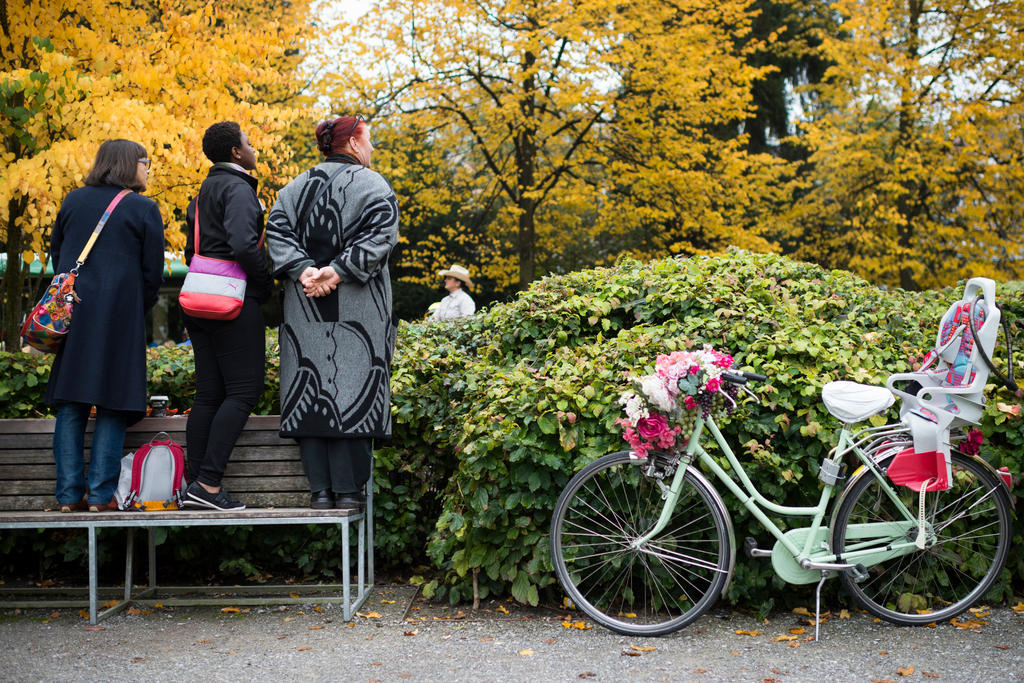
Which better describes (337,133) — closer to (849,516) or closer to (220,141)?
(220,141)

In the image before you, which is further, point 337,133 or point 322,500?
point 337,133

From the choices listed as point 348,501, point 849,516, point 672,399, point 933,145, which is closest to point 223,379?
point 348,501

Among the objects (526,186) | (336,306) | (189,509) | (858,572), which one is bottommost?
(858,572)

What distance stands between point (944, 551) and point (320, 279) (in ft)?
9.84

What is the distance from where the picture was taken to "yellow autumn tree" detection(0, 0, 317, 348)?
5270mm

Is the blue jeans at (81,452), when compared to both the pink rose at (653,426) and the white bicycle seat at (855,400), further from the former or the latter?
the white bicycle seat at (855,400)

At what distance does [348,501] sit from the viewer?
406 cm

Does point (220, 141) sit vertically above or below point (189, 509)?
above

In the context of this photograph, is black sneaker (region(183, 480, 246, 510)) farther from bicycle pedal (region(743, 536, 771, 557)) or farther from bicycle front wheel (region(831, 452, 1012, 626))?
bicycle front wheel (region(831, 452, 1012, 626))

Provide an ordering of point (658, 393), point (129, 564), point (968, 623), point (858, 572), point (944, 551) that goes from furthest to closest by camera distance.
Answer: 1. point (129, 564)
2. point (944, 551)
3. point (968, 623)
4. point (858, 572)
5. point (658, 393)

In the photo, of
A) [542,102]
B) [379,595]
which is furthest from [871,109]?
[379,595]

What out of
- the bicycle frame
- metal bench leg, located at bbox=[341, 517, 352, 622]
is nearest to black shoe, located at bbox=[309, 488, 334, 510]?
metal bench leg, located at bbox=[341, 517, 352, 622]

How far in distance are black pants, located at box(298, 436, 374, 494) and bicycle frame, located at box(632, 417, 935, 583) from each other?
1.30 metres

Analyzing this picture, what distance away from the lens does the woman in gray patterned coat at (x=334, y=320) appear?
402cm
